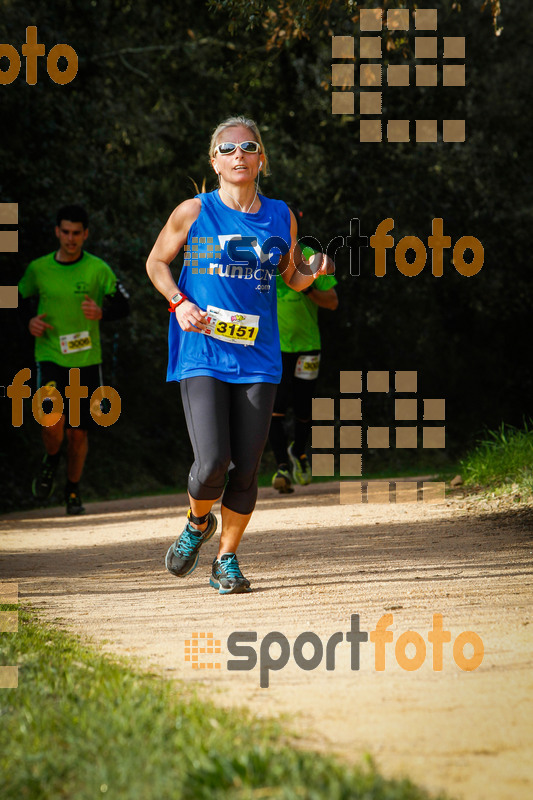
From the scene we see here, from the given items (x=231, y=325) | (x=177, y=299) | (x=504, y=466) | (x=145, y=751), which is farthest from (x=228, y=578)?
(x=504, y=466)

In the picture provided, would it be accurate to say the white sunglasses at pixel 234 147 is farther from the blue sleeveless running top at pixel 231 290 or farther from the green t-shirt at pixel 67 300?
the green t-shirt at pixel 67 300

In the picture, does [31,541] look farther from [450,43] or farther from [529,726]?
[450,43]

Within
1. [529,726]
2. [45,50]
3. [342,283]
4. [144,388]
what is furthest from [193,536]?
[342,283]

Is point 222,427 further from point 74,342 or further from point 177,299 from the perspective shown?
point 74,342

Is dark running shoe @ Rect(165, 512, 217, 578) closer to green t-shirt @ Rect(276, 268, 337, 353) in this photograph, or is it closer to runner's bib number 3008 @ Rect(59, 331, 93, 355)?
green t-shirt @ Rect(276, 268, 337, 353)

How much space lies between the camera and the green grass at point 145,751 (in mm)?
2346

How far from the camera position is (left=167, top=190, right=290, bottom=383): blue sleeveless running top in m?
4.95

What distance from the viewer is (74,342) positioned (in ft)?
30.6

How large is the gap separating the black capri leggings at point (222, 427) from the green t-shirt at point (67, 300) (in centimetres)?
443

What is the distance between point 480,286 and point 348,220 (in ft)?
8.64

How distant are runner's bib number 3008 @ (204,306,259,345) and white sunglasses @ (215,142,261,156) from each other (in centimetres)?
77

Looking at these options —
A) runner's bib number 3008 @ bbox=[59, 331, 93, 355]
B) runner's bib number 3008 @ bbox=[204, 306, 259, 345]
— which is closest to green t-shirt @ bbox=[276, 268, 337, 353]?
runner's bib number 3008 @ bbox=[59, 331, 93, 355]

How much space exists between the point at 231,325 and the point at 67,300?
4643mm

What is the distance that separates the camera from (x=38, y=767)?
102 inches
